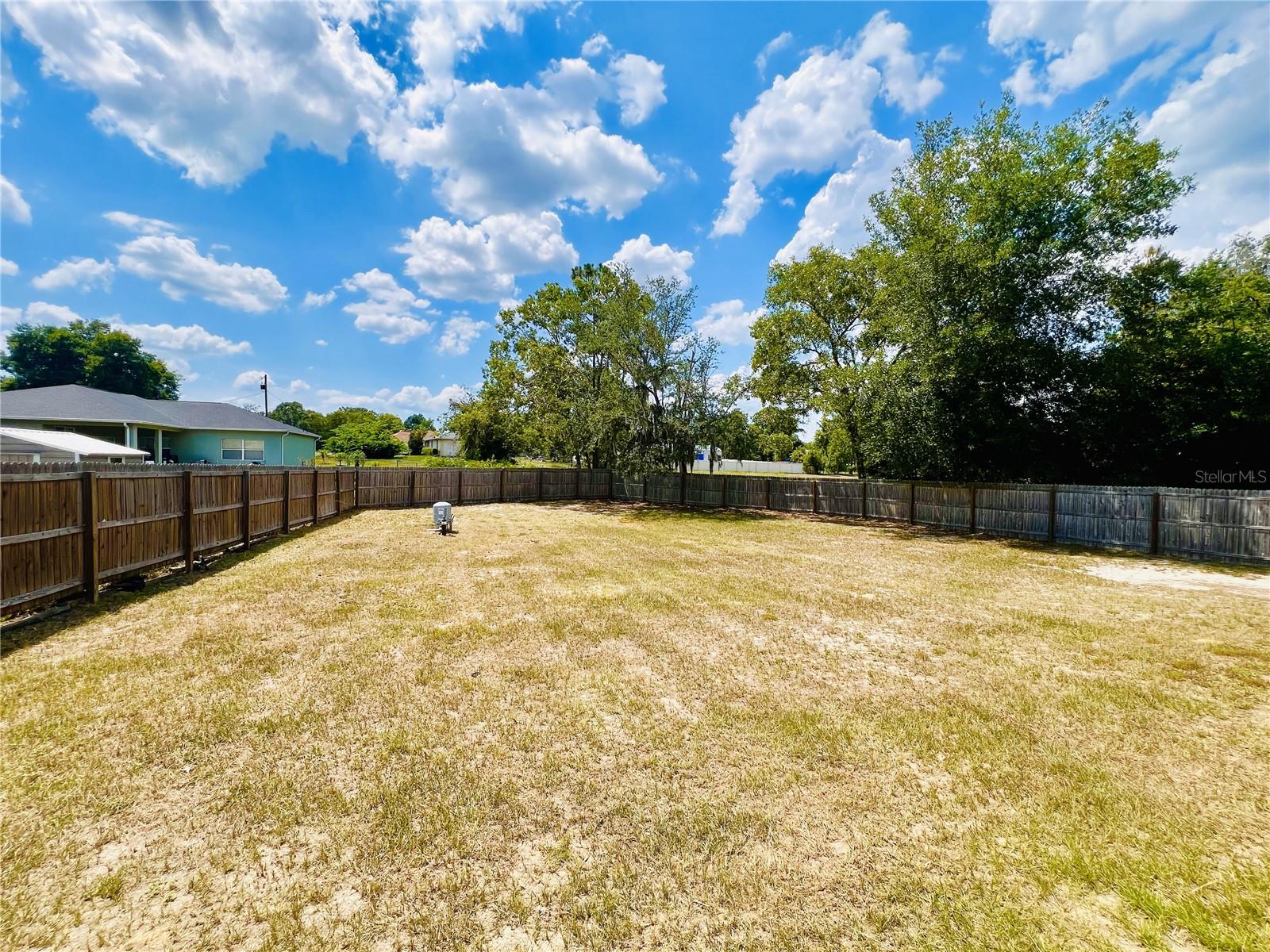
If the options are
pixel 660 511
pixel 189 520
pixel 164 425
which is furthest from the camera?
pixel 164 425

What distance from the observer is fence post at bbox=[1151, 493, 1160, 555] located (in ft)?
31.2

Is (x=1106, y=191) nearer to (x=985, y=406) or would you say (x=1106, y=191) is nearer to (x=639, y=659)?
(x=985, y=406)

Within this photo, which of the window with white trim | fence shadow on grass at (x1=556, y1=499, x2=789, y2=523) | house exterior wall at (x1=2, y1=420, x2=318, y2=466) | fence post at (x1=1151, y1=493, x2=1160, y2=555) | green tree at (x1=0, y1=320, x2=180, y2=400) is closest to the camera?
fence post at (x1=1151, y1=493, x2=1160, y2=555)

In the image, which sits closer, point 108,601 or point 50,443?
point 108,601

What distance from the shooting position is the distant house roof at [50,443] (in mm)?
10492

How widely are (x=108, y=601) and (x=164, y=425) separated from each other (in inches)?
721

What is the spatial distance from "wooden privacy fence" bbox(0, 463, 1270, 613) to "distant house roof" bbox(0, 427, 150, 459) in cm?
505

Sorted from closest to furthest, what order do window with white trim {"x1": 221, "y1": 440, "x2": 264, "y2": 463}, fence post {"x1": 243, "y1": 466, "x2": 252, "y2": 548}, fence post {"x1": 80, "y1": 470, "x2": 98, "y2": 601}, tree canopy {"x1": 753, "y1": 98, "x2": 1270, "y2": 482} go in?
fence post {"x1": 80, "y1": 470, "x2": 98, "y2": 601}, fence post {"x1": 243, "y1": 466, "x2": 252, "y2": 548}, tree canopy {"x1": 753, "y1": 98, "x2": 1270, "y2": 482}, window with white trim {"x1": 221, "y1": 440, "x2": 264, "y2": 463}

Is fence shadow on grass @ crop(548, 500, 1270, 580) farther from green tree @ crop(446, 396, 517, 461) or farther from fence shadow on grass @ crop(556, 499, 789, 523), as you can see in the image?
green tree @ crop(446, 396, 517, 461)

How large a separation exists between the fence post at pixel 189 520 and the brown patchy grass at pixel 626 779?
1.50 meters

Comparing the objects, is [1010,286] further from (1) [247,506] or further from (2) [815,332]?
(1) [247,506]

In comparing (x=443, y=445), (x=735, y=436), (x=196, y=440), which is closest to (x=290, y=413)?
(x=443, y=445)

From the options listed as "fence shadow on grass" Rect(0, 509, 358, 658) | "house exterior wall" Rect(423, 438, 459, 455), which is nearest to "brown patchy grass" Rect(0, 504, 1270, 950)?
"fence shadow on grass" Rect(0, 509, 358, 658)

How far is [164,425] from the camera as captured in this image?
18203 millimetres
